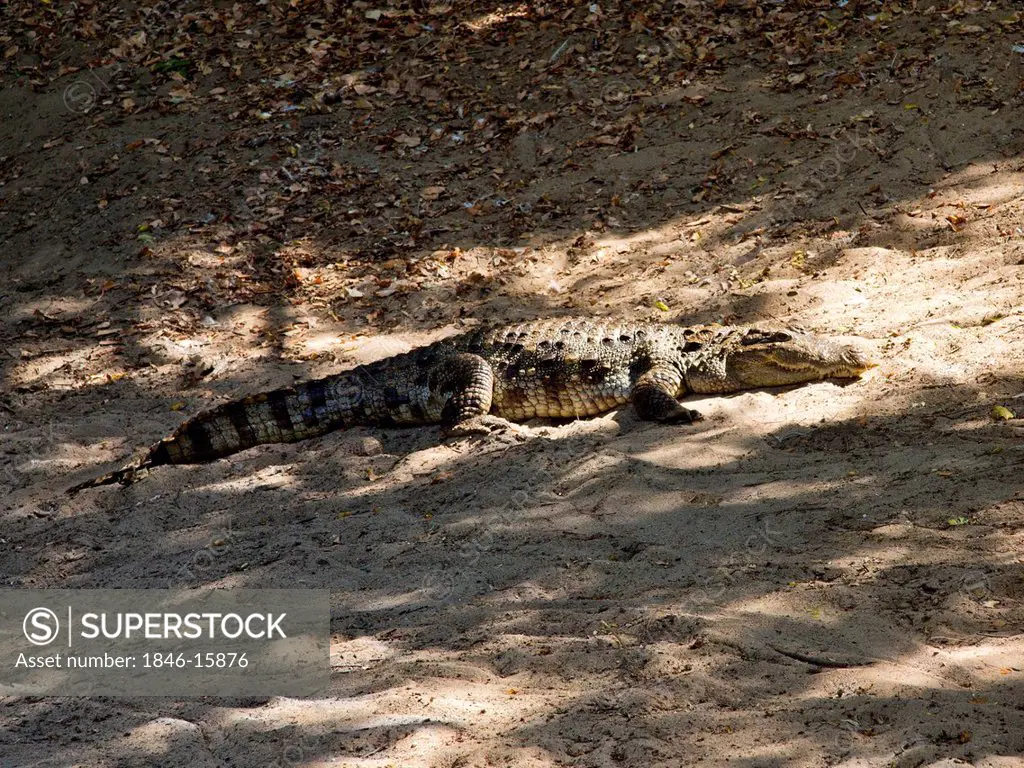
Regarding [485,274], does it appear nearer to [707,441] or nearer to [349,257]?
[349,257]

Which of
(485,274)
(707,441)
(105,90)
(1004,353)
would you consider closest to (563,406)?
(707,441)

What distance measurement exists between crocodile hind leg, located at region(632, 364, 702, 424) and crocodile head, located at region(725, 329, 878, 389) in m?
0.38

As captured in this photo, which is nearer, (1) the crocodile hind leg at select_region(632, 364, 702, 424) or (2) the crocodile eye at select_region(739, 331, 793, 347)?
(1) the crocodile hind leg at select_region(632, 364, 702, 424)

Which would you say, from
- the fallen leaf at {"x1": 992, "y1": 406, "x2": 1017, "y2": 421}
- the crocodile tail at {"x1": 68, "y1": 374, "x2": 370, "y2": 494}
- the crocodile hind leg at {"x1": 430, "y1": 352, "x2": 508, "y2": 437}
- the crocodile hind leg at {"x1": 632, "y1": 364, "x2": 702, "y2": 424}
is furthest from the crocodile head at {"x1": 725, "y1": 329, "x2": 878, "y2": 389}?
the crocodile tail at {"x1": 68, "y1": 374, "x2": 370, "y2": 494}

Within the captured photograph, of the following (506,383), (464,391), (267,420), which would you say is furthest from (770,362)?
(267,420)

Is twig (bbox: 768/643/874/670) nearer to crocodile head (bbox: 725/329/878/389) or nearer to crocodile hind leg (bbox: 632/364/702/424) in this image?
crocodile hind leg (bbox: 632/364/702/424)

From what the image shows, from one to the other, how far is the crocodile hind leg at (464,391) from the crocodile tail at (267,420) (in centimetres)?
57

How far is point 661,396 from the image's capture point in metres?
6.61

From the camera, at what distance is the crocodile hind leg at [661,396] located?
640cm

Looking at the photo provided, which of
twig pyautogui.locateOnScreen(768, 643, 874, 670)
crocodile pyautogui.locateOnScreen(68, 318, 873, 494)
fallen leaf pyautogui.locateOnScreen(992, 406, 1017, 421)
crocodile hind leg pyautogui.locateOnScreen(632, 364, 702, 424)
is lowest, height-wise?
twig pyautogui.locateOnScreen(768, 643, 874, 670)

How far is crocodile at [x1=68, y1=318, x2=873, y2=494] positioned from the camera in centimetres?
675

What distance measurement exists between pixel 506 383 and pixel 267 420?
1.69m

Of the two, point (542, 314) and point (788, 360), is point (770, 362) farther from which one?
point (542, 314)

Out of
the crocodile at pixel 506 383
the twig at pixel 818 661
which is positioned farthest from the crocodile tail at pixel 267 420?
the twig at pixel 818 661
